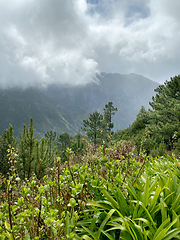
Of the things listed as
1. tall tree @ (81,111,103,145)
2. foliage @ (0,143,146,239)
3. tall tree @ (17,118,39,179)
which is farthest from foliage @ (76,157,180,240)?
tall tree @ (81,111,103,145)

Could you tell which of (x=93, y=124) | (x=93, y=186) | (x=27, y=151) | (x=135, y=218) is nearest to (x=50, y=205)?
(x=93, y=186)

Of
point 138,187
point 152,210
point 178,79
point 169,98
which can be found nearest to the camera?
point 152,210

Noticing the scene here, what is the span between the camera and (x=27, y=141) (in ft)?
24.8

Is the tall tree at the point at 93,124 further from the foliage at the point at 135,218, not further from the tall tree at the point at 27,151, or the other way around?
the foliage at the point at 135,218

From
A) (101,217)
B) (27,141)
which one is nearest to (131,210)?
(101,217)

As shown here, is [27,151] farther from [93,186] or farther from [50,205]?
[93,186]

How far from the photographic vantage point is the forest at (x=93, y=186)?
1.08 metres

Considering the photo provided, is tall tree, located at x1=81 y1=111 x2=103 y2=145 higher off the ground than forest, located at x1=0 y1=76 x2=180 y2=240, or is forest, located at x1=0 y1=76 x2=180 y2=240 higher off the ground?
tall tree, located at x1=81 y1=111 x2=103 y2=145

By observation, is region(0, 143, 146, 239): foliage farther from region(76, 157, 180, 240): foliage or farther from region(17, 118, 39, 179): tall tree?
region(17, 118, 39, 179): tall tree

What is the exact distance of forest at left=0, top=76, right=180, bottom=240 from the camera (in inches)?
42.4

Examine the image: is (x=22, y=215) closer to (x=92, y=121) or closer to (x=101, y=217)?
(x=101, y=217)

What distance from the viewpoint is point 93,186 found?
144cm

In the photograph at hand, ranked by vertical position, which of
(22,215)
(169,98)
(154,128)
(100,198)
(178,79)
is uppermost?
(178,79)

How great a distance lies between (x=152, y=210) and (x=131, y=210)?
0.21 meters
